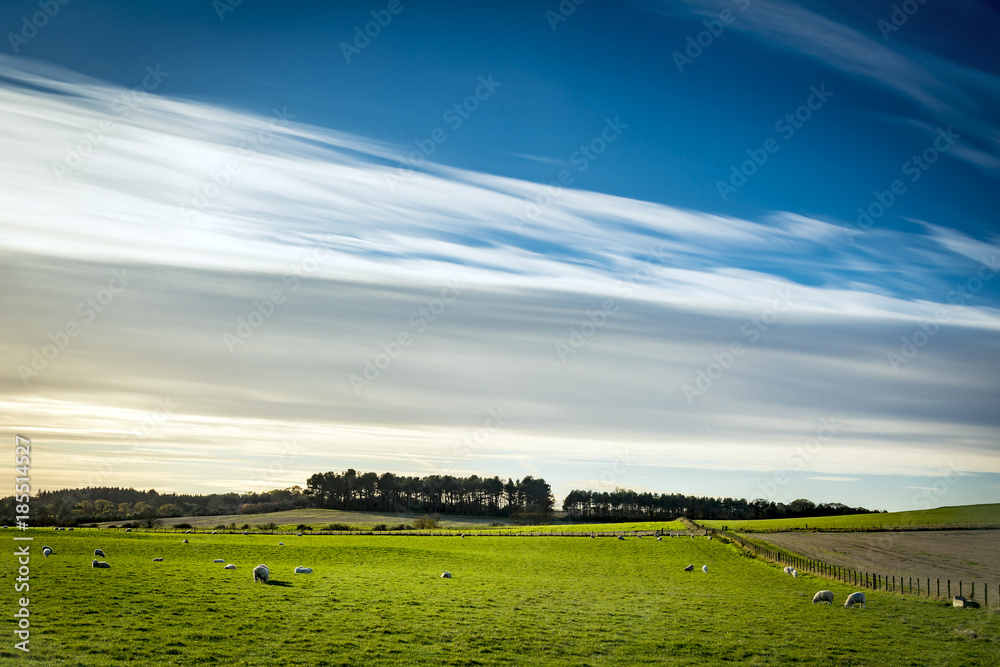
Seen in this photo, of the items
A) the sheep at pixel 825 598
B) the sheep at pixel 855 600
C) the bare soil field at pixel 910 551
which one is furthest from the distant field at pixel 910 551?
the sheep at pixel 825 598

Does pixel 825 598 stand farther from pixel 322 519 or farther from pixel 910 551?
pixel 322 519

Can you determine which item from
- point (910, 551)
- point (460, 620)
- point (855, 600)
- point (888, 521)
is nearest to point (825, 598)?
point (855, 600)

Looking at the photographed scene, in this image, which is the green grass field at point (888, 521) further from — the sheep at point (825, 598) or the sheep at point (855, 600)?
the sheep at point (855, 600)

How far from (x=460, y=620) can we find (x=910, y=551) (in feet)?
274

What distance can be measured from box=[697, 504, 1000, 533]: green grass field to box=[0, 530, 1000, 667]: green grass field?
92960mm

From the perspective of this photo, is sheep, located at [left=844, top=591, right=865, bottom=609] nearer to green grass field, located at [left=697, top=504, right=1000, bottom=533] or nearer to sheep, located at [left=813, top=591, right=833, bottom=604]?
sheep, located at [left=813, top=591, right=833, bottom=604]

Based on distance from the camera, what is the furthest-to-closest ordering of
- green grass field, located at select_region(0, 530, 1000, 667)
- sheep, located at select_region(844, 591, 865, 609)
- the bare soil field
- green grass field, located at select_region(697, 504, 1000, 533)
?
green grass field, located at select_region(697, 504, 1000, 533) → the bare soil field → sheep, located at select_region(844, 591, 865, 609) → green grass field, located at select_region(0, 530, 1000, 667)

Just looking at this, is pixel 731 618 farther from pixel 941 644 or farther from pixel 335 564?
pixel 335 564

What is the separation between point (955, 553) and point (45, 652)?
100970mm

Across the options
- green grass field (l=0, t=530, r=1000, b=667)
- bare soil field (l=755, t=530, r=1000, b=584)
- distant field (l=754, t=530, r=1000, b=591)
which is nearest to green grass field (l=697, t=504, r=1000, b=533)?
distant field (l=754, t=530, r=1000, b=591)


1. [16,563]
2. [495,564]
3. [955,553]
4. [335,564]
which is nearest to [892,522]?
[955,553]

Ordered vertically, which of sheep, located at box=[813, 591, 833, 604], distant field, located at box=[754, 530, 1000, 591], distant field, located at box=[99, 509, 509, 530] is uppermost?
sheep, located at box=[813, 591, 833, 604]

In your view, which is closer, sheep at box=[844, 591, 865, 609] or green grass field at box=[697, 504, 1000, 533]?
sheep at box=[844, 591, 865, 609]

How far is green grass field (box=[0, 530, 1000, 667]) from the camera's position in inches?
856
